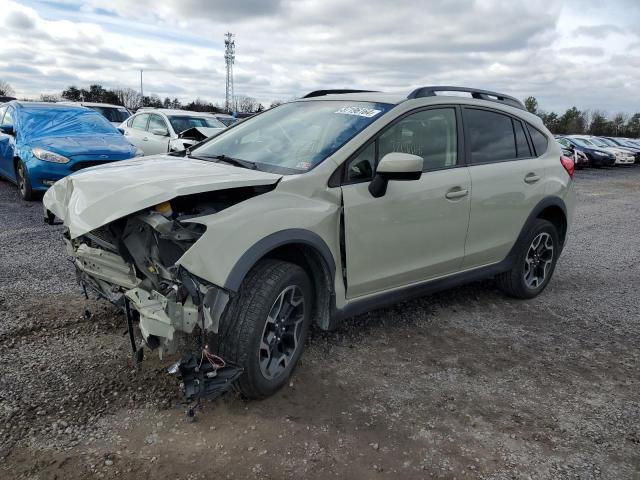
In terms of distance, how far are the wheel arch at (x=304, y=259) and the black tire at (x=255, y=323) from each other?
0.11m

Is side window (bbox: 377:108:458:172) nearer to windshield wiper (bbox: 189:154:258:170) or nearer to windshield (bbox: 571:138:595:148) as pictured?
windshield wiper (bbox: 189:154:258:170)

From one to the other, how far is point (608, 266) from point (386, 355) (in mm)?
4178

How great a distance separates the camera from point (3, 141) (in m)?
9.34

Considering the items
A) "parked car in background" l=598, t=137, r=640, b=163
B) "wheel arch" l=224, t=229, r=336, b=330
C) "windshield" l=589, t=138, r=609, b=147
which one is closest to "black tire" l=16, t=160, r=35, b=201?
"wheel arch" l=224, t=229, r=336, b=330

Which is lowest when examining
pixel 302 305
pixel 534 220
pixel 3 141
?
pixel 302 305

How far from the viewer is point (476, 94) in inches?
179

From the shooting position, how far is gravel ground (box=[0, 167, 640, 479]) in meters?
2.60

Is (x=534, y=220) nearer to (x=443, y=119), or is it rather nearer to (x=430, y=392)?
(x=443, y=119)

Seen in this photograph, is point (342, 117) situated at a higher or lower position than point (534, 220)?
higher

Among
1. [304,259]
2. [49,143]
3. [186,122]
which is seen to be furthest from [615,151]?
[304,259]

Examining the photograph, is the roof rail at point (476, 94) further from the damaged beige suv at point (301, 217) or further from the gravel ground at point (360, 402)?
the gravel ground at point (360, 402)

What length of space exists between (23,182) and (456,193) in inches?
289

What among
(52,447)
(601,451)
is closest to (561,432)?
(601,451)

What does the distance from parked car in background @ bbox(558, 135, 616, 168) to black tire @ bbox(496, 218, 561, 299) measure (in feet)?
75.6
